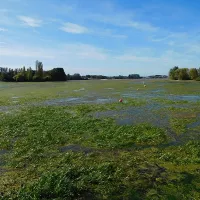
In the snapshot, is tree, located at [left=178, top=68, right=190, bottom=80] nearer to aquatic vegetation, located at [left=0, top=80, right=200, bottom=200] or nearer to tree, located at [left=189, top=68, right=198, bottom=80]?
tree, located at [left=189, top=68, right=198, bottom=80]

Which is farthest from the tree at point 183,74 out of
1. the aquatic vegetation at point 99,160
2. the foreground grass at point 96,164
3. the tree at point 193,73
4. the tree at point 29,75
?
the foreground grass at point 96,164

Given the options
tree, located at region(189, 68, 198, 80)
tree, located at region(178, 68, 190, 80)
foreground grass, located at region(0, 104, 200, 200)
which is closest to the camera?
foreground grass, located at region(0, 104, 200, 200)

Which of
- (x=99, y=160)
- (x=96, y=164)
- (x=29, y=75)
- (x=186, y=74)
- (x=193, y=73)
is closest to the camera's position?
(x=96, y=164)

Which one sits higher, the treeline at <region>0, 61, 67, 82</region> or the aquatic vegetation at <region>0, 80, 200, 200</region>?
the treeline at <region>0, 61, 67, 82</region>

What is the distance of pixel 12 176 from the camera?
851 centimetres

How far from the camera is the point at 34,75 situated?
128250 mm

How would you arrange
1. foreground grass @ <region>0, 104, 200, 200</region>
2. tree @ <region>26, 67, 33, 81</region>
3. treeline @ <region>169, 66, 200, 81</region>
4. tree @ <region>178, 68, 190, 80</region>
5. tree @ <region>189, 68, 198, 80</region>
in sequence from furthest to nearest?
tree @ <region>26, 67, 33, 81</region>, tree @ <region>178, 68, 190, 80</region>, treeline @ <region>169, 66, 200, 81</region>, tree @ <region>189, 68, 198, 80</region>, foreground grass @ <region>0, 104, 200, 200</region>

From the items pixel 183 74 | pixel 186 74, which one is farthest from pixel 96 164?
pixel 186 74

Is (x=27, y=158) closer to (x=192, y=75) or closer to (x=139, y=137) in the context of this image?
(x=139, y=137)

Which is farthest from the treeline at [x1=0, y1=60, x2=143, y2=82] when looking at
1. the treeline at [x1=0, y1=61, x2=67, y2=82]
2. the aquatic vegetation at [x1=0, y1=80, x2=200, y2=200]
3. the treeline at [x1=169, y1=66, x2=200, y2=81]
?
the aquatic vegetation at [x1=0, y1=80, x2=200, y2=200]

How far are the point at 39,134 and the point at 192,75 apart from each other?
111 metres

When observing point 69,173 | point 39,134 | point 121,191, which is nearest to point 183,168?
point 121,191

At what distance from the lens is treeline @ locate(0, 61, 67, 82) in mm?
125500

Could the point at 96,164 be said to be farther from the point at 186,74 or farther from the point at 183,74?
the point at 186,74
